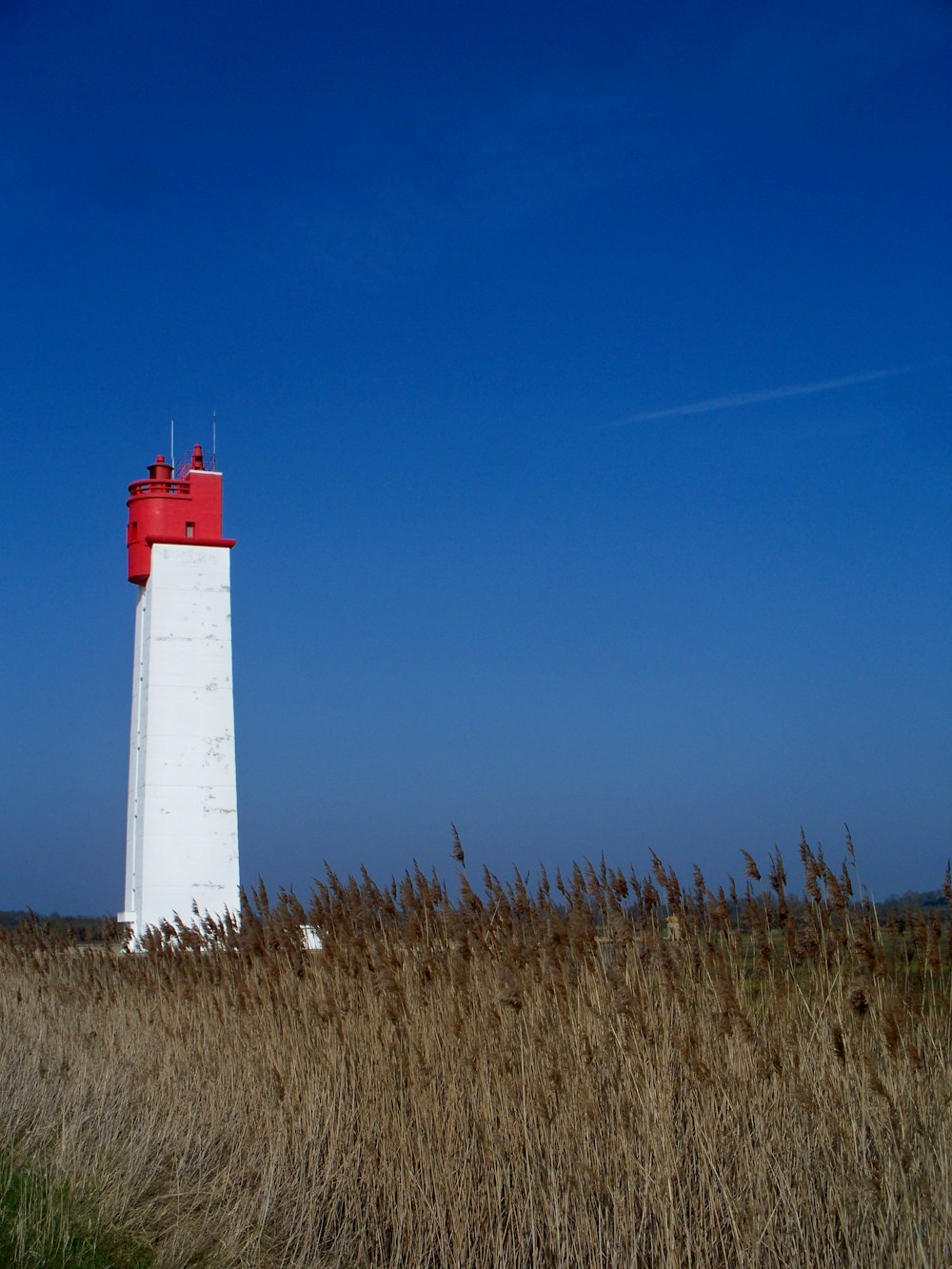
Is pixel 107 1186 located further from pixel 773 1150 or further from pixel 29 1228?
pixel 773 1150

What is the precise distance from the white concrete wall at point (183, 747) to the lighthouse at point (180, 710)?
1 cm

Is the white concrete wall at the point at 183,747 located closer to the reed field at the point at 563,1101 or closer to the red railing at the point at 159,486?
the red railing at the point at 159,486

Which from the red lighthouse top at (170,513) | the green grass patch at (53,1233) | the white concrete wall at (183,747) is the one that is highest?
the red lighthouse top at (170,513)

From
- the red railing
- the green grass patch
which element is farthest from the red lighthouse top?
the green grass patch

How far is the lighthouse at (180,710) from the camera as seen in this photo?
15594mm

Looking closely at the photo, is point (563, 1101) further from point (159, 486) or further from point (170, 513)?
point (159, 486)

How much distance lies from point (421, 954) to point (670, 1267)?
2.27 metres

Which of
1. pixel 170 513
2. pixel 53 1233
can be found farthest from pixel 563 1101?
pixel 170 513

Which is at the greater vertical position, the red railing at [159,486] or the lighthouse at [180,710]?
the red railing at [159,486]

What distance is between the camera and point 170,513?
666 inches

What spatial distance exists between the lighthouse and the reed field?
8.75 meters

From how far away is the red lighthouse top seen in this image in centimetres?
1678

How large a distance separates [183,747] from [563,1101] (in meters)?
12.0

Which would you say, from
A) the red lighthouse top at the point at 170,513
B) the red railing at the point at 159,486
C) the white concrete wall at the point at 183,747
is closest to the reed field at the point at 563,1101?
the white concrete wall at the point at 183,747
